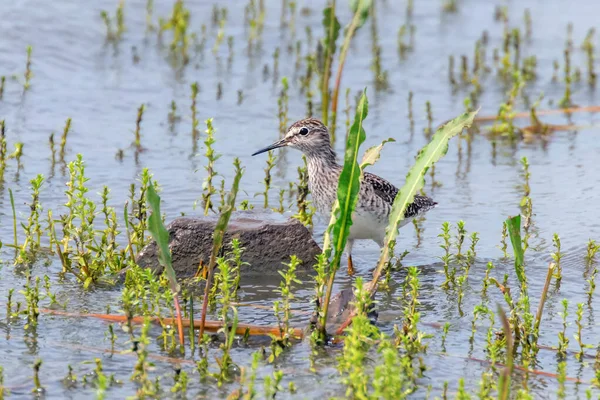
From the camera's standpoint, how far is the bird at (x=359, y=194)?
7.66m

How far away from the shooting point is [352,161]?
5.61 metres

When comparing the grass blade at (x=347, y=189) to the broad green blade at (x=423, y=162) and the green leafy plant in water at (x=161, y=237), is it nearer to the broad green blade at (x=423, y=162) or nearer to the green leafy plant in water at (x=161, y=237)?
the broad green blade at (x=423, y=162)

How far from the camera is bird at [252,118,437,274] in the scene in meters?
7.66

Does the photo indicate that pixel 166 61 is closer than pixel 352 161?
No

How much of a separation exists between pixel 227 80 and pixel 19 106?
2.59 m

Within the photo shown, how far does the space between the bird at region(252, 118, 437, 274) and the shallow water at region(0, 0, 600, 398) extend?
30cm

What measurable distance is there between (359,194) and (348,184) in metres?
2.03

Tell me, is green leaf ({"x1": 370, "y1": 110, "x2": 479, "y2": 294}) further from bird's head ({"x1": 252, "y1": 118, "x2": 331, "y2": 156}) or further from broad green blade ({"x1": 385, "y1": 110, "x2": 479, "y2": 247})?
bird's head ({"x1": 252, "y1": 118, "x2": 331, "y2": 156})

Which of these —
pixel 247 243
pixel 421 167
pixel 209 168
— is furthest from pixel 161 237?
pixel 209 168

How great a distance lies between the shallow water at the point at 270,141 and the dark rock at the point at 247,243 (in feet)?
0.74

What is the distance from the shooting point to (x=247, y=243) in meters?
7.18

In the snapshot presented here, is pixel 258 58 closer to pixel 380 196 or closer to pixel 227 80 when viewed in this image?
pixel 227 80

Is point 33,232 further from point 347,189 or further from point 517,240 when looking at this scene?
point 517,240

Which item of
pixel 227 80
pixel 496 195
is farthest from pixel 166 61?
pixel 496 195
